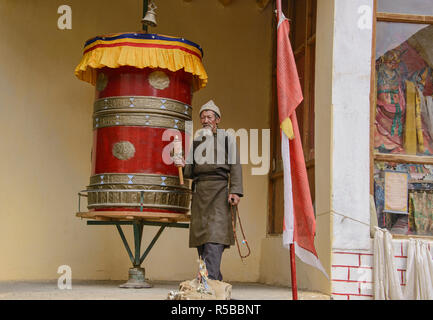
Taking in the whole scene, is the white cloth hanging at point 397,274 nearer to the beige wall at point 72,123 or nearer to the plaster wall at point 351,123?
the plaster wall at point 351,123

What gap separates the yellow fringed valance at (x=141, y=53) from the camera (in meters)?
6.04

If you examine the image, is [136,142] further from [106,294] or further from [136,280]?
[106,294]

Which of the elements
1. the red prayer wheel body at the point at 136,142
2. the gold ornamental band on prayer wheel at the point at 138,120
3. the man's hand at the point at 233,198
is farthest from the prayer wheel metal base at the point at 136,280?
the gold ornamental band on prayer wheel at the point at 138,120

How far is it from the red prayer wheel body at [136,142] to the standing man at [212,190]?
0.35 metres

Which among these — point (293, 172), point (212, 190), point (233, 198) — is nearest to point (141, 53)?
point (212, 190)

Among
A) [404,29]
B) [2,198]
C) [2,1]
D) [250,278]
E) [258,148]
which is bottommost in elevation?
[250,278]

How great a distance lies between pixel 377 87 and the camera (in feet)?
19.5

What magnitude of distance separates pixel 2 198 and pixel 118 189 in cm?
218

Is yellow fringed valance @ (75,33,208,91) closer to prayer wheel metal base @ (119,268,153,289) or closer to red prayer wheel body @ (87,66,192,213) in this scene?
red prayer wheel body @ (87,66,192,213)
